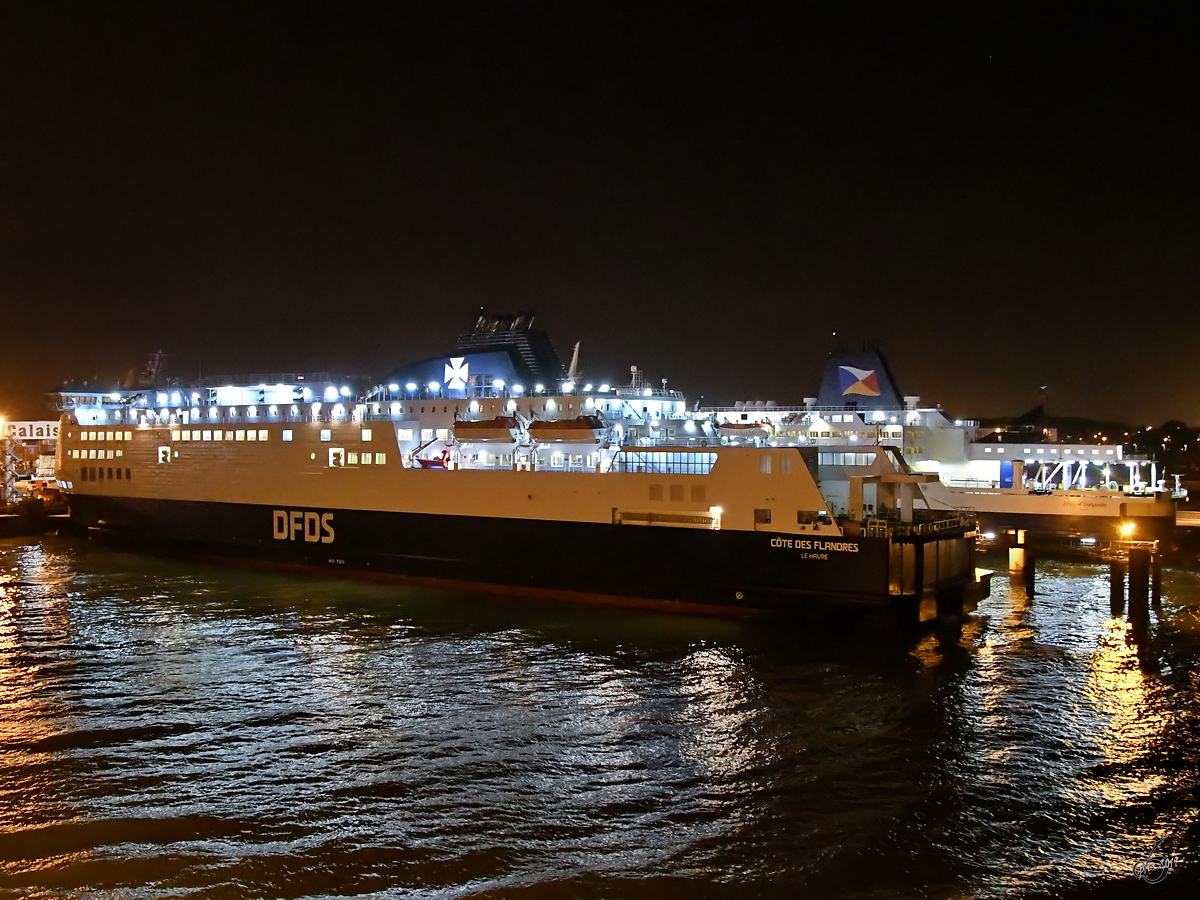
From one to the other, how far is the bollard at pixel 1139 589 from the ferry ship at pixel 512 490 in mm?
3158

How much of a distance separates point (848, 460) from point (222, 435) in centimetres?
1872

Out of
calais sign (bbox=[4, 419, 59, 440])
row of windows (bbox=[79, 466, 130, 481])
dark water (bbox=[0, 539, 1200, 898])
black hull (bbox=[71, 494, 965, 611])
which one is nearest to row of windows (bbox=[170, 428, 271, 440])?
black hull (bbox=[71, 494, 965, 611])

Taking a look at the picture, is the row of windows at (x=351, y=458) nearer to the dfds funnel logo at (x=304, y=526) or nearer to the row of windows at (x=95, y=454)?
the dfds funnel logo at (x=304, y=526)

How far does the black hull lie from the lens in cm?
1783

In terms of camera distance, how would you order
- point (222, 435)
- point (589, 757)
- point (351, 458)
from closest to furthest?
point (589, 757) < point (351, 458) < point (222, 435)

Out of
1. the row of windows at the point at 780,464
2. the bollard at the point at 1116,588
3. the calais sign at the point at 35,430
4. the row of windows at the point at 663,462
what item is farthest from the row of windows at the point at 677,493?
the calais sign at the point at 35,430

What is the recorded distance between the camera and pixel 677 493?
64.4 feet

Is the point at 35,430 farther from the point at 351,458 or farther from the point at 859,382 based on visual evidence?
the point at 859,382

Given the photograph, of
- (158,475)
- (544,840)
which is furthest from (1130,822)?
(158,475)

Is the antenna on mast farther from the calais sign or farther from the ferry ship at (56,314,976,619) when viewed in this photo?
the calais sign

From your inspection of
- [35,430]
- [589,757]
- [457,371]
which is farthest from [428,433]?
[35,430]

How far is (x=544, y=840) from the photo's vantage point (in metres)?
8.98

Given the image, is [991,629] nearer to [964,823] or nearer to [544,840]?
[964,823]

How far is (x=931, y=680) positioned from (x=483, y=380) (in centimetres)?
1727
